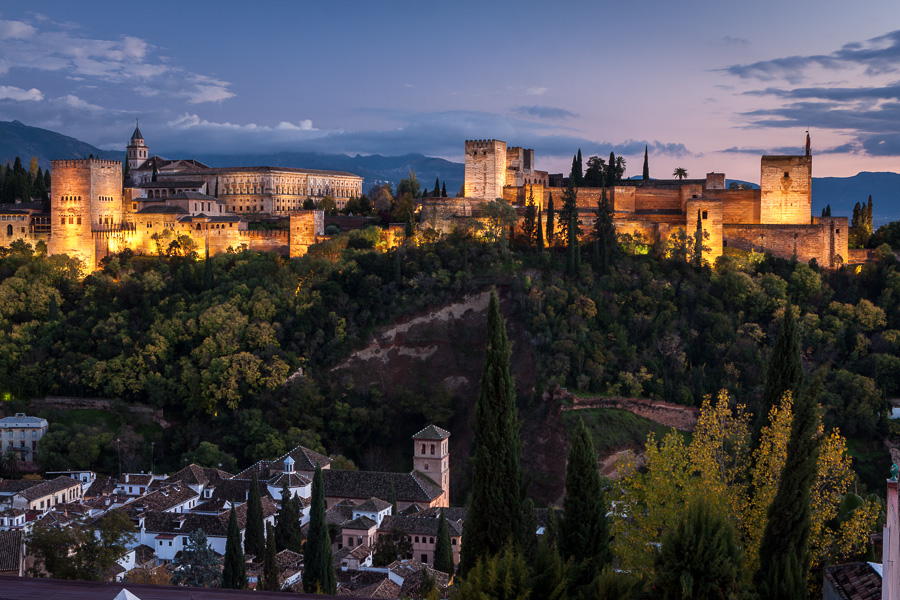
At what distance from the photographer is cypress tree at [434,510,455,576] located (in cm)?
2797

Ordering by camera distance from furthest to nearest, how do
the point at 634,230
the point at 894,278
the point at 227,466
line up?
1. the point at 634,230
2. the point at 894,278
3. the point at 227,466

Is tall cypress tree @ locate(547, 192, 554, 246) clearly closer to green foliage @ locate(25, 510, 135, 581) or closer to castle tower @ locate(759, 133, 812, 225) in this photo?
castle tower @ locate(759, 133, 812, 225)

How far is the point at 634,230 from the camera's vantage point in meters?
49.0

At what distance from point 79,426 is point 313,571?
21764 mm

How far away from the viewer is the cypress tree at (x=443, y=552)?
91.8ft

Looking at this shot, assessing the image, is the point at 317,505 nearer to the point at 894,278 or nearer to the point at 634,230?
the point at 634,230

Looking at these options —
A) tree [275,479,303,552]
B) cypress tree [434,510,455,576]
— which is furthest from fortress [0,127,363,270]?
cypress tree [434,510,455,576]

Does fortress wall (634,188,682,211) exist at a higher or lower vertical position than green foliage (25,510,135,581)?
higher

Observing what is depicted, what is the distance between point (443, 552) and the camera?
28.1 metres

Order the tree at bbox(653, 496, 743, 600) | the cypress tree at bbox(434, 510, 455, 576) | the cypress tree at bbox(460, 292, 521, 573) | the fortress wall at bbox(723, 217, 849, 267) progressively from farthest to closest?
the fortress wall at bbox(723, 217, 849, 267) < the cypress tree at bbox(434, 510, 455, 576) < the cypress tree at bbox(460, 292, 521, 573) < the tree at bbox(653, 496, 743, 600)

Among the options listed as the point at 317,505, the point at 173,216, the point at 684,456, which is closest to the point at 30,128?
the point at 173,216

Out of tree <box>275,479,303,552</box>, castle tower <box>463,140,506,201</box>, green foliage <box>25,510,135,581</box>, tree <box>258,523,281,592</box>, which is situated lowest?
tree <box>275,479,303,552</box>

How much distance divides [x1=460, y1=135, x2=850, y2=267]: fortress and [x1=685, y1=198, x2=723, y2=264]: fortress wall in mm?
48

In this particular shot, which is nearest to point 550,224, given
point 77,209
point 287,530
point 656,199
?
point 656,199
